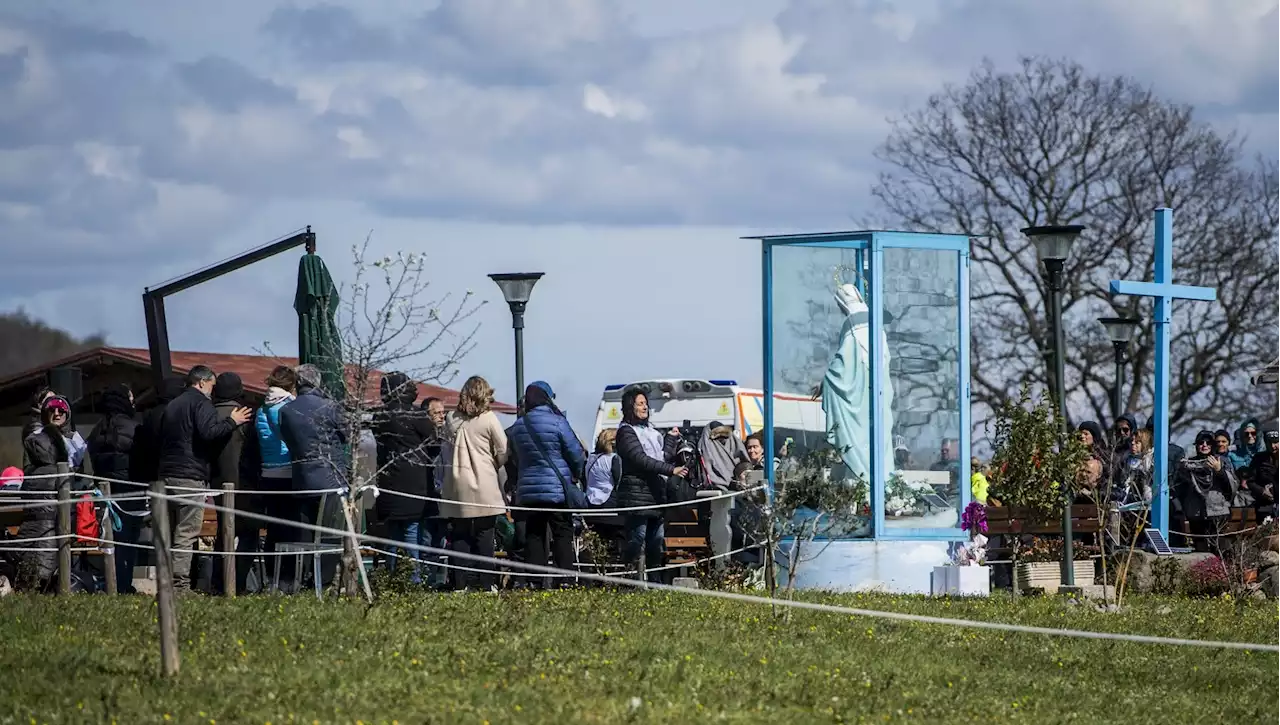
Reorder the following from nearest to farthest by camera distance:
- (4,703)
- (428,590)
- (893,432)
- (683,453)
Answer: (4,703), (428,590), (893,432), (683,453)

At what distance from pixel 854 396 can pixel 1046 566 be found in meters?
2.37

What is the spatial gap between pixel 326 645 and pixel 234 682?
1.36 metres

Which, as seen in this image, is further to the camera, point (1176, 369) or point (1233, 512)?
point (1176, 369)

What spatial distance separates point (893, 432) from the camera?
18156mm

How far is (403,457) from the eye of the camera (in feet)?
50.5

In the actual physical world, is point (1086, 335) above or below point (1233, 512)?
above

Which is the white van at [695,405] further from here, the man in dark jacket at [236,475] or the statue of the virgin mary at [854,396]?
the man in dark jacket at [236,475]

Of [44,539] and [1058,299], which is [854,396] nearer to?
[1058,299]

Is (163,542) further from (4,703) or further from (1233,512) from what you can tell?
(1233,512)

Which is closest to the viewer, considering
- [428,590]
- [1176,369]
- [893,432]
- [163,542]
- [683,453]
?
[163,542]

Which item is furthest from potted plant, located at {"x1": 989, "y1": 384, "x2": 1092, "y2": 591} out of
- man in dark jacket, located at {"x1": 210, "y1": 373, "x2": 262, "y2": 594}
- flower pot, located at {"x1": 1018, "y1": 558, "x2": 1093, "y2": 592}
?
man in dark jacket, located at {"x1": 210, "y1": 373, "x2": 262, "y2": 594}

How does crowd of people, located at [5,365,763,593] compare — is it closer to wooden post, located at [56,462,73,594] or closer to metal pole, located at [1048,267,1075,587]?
wooden post, located at [56,462,73,594]

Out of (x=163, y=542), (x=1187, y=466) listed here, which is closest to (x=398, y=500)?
(x=163, y=542)

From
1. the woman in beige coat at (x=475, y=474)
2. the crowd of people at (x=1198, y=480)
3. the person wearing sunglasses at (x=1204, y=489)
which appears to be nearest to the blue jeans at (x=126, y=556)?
the woman in beige coat at (x=475, y=474)
